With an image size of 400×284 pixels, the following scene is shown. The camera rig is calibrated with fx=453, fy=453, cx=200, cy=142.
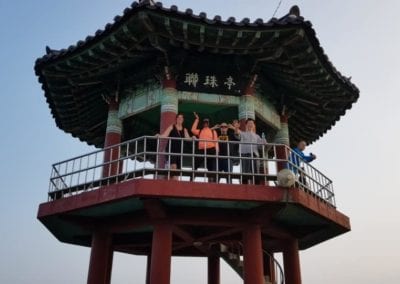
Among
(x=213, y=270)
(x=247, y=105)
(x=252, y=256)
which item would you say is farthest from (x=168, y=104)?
(x=213, y=270)

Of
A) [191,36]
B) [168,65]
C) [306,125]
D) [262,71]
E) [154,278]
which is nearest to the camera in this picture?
[154,278]

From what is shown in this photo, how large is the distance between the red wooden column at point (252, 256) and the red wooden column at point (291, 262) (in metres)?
2.63

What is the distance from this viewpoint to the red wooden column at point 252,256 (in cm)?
1084

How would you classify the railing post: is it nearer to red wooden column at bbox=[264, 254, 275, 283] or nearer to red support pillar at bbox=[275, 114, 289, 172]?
red wooden column at bbox=[264, 254, 275, 283]

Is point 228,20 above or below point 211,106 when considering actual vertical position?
above

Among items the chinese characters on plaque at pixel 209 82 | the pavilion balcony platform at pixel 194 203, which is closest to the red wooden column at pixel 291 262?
the pavilion balcony platform at pixel 194 203

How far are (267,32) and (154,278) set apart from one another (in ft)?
22.7

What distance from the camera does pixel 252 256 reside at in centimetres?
1110

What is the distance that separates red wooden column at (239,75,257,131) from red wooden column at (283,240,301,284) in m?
3.87

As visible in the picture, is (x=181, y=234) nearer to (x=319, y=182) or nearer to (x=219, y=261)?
(x=319, y=182)

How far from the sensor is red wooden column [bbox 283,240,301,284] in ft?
43.6

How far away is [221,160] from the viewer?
39.6 ft

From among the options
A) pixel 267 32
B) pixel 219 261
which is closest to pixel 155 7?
pixel 267 32

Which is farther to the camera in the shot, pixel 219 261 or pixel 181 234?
pixel 219 261
